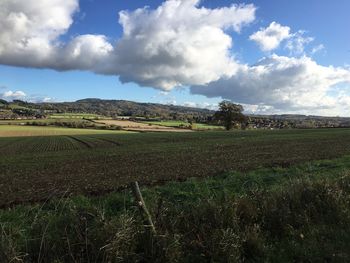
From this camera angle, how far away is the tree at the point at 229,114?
135625mm

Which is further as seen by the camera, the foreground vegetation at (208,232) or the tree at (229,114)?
the tree at (229,114)

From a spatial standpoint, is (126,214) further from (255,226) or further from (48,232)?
(255,226)

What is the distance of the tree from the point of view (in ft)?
445

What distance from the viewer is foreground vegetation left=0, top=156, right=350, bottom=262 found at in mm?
6289

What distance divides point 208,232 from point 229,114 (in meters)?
130

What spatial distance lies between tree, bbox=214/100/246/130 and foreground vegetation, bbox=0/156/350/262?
417ft

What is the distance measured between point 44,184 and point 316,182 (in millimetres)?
14009

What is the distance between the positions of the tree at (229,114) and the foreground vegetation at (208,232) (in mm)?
127070

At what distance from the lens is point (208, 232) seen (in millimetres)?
7336

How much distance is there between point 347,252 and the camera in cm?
720

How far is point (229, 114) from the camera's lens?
5349 inches

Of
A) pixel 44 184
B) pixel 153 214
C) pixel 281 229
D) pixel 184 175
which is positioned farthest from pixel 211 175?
pixel 153 214

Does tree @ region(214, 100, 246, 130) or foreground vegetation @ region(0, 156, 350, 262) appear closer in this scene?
foreground vegetation @ region(0, 156, 350, 262)

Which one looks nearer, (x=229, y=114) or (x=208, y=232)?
(x=208, y=232)
